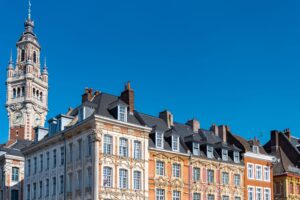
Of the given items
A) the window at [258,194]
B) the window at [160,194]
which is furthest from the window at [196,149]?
the window at [258,194]

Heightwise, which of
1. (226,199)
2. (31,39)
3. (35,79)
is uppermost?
(31,39)

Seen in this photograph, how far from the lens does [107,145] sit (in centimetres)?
5112

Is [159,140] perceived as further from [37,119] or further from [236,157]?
[37,119]

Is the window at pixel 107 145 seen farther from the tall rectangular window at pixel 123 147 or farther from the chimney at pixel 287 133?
the chimney at pixel 287 133

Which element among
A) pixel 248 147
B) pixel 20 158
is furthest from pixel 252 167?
pixel 20 158

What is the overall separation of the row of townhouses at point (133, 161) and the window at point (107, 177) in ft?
0.30

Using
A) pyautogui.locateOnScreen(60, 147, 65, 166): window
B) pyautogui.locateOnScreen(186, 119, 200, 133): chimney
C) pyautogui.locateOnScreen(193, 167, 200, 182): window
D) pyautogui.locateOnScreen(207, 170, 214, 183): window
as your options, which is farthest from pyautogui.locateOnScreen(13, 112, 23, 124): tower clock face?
pyautogui.locateOnScreen(193, 167, 200, 182): window

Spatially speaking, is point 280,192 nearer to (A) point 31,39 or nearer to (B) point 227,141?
(B) point 227,141

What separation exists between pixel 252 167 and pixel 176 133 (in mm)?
12406

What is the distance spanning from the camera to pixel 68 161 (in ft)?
177

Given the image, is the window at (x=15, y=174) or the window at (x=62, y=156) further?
the window at (x=15, y=174)

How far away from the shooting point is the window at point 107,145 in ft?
167

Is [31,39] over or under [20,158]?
over

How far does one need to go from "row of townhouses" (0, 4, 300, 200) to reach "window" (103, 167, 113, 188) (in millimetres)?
90
